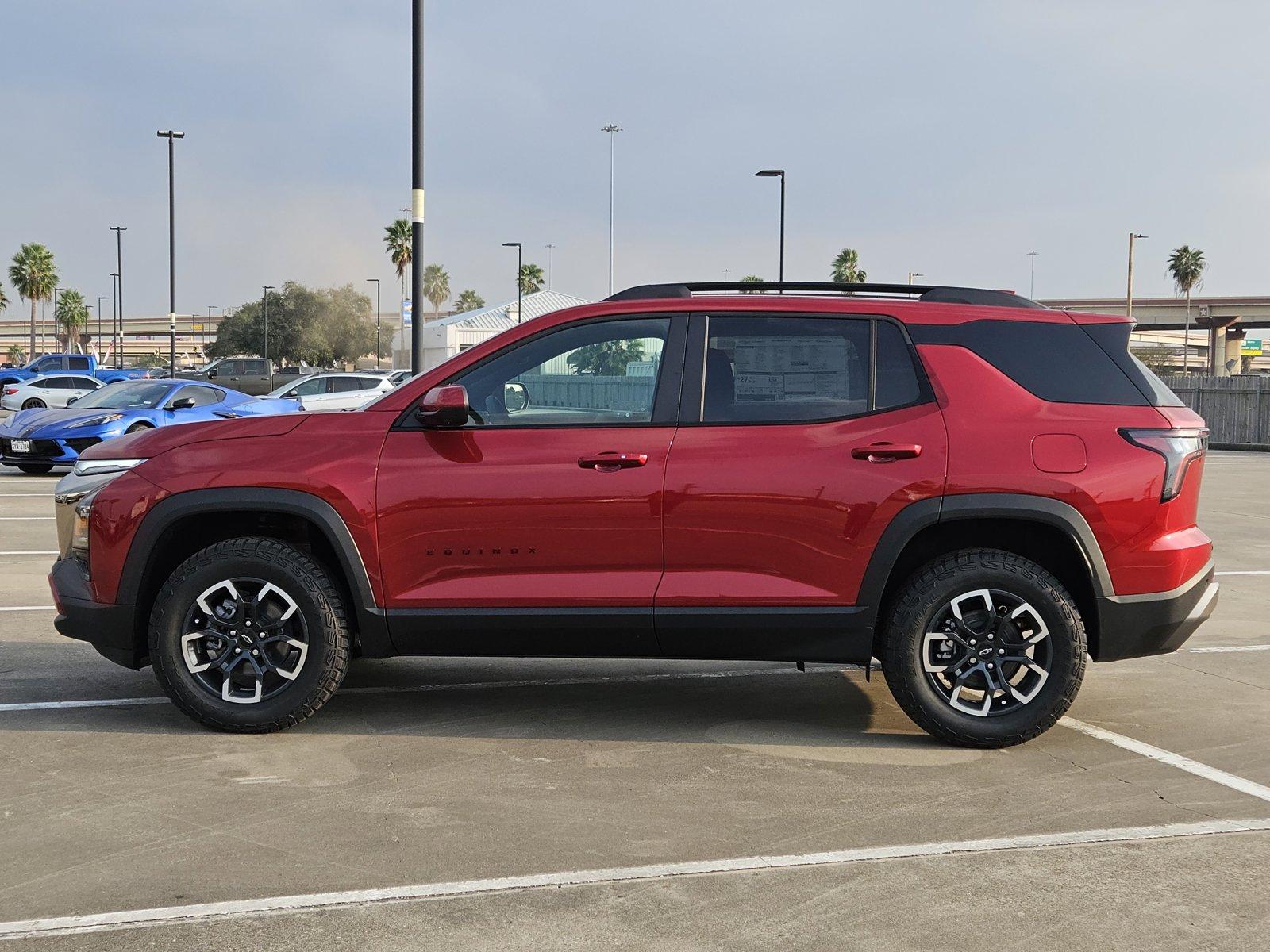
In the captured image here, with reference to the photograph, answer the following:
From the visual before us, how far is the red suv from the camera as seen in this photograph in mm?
5246

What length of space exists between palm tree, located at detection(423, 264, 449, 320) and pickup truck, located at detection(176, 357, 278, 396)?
108 meters

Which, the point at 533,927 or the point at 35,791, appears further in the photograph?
the point at 35,791

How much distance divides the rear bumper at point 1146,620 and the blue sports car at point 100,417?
14.1 meters

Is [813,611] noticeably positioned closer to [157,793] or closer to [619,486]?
[619,486]

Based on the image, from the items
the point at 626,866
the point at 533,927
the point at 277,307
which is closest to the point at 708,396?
the point at 626,866

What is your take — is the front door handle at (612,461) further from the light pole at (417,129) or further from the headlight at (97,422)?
the headlight at (97,422)

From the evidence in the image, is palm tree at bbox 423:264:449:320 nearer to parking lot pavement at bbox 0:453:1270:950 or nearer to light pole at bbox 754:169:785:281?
light pole at bbox 754:169:785:281

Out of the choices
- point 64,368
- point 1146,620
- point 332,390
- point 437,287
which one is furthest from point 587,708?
point 437,287

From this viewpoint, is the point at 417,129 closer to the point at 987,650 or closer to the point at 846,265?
the point at 987,650

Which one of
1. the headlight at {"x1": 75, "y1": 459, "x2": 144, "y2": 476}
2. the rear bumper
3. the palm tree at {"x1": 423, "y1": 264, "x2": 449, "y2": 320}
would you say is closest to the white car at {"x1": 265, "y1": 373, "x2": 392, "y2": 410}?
the headlight at {"x1": 75, "y1": 459, "x2": 144, "y2": 476}

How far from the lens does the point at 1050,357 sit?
545 centimetres

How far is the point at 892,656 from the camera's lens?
5301mm

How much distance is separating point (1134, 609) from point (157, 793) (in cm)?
379

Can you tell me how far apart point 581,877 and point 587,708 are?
2.17 metres
